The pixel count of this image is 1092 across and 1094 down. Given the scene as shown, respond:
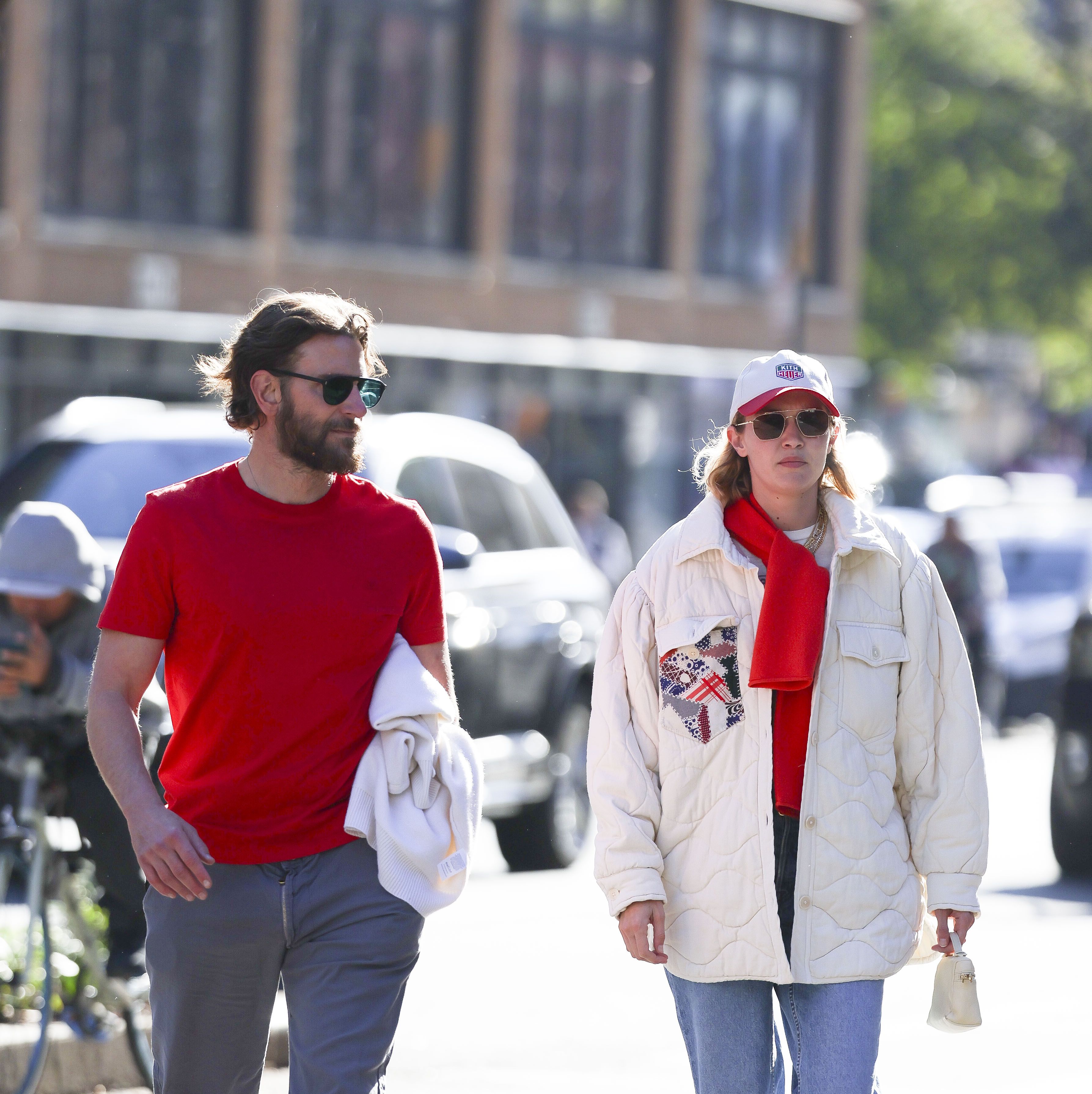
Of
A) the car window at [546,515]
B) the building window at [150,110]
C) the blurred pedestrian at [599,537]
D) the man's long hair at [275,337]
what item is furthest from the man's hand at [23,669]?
the building window at [150,110]

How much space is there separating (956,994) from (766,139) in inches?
1230

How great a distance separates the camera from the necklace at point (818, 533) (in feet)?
14.3

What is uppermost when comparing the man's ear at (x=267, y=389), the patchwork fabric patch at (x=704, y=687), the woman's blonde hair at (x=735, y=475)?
the man's ear at (x=267, y=389)

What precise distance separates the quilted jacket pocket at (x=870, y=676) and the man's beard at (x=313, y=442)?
3.19ft

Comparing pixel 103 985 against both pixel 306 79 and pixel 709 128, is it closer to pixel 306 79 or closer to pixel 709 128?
pixel 306 79

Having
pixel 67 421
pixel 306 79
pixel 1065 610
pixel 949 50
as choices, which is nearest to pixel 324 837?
pixel 67 421

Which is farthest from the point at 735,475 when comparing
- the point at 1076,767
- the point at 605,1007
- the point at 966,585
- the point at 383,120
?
the point at 383,120

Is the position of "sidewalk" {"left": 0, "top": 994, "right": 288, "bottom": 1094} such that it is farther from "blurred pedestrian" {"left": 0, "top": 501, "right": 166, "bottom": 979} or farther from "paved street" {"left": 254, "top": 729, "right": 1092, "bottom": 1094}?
"paved street" {"left": 254, "top": 729, "right": 1092, "bottom": 1094}

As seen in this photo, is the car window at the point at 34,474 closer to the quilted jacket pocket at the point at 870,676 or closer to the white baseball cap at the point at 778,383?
the white baseball cap at the point at 778,383

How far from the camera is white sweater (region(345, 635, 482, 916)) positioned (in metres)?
4.09

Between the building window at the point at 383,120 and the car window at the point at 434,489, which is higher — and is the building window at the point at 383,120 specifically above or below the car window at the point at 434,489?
above

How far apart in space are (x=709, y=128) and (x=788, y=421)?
29919 mm

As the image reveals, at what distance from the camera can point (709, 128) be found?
110ft

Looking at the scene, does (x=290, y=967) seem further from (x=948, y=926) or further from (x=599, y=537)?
(x=599, y=537)
